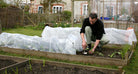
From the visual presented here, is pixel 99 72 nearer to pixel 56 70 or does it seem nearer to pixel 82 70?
pixel 82 70

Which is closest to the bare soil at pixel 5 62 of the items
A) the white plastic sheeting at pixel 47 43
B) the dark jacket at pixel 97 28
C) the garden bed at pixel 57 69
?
the garden bed at pixel 57 69

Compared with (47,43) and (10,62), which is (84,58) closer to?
(47,43)

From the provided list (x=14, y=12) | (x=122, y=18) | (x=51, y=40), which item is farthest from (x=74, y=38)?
(x=14, y=12)

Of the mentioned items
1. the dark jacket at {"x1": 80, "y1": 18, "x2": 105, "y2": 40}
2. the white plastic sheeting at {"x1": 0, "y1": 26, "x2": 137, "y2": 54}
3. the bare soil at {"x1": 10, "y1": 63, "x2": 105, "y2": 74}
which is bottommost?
the bare soil at {"x1": 10, "y1": 63, "x2": 105, "y2": 74}

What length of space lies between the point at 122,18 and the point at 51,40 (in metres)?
4.56

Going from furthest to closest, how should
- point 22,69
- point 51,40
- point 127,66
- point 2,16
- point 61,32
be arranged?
point 2,16 < point 61,32 < point 51,40 < point 127,66 < point 22,69

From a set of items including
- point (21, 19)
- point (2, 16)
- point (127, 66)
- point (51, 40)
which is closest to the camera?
point (127, 66)

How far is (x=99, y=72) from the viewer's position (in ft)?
8.69

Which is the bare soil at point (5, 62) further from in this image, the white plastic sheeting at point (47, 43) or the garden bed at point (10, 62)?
the white plastic sheeting at point (47, 43)

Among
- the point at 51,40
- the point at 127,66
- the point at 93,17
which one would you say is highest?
the point at 93,17

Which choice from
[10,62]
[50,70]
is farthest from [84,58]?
[10,62]

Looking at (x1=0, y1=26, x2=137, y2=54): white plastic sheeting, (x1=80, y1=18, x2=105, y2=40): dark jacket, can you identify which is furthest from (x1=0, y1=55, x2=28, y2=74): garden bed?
(x1=80, y1=18, x2=105, y2=40): dark jacket

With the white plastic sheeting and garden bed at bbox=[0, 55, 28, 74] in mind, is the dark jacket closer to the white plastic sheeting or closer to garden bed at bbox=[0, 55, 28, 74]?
the white plastic sheeting

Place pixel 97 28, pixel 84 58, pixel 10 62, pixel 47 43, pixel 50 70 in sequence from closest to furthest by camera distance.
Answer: pixel 50 70 < pixel 10 62 < pixel 84 58 < pixel 97 28 < pixel 47 43
